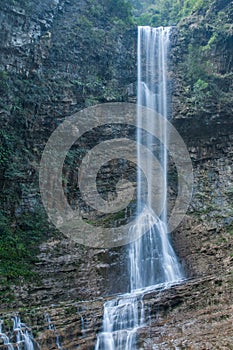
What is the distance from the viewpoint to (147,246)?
588 inches

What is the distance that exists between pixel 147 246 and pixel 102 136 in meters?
5.41

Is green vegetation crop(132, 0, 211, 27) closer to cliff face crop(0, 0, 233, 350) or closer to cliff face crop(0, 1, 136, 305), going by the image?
cliff face crop(0, 0, 233, 350)

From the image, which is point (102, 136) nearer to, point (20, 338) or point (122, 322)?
point (122, 322)

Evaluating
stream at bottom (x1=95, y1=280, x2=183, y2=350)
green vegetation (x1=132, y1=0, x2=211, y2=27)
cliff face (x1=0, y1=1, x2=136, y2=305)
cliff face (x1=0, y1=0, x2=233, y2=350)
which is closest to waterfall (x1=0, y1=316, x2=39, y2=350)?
cliff face (x1=0, y1=0, x2=233, y2=350)

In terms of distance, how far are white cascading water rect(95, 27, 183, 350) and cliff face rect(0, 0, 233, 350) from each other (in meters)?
0.36

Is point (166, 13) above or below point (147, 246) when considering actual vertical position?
above

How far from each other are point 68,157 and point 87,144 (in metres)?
1.11

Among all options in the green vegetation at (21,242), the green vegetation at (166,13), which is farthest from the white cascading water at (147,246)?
the green vegetation at (21,242)

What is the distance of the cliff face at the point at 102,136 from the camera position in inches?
457

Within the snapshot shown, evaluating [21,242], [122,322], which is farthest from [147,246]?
[21,242]

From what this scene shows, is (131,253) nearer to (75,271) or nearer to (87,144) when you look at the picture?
(75,271)

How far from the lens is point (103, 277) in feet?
46.8

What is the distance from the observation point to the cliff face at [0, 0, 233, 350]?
1161 centimetres

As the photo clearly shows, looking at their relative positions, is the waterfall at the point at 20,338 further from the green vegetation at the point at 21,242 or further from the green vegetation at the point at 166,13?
the green vegetation at the point at 166,13
